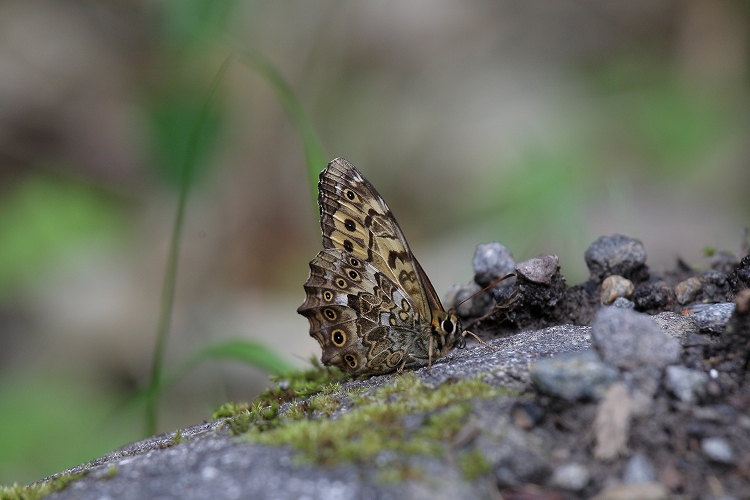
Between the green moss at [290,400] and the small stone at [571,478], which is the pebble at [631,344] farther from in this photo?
the green moss at [290,400]

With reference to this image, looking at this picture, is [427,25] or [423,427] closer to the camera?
[423,427]

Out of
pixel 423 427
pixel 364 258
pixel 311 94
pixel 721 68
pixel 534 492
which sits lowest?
pixel 534 492

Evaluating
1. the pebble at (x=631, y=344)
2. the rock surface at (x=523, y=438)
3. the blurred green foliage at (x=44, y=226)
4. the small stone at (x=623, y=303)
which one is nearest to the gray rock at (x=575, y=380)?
the rock surface at (x=523, y=438)

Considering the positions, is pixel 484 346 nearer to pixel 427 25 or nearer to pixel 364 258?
pixel 364 258

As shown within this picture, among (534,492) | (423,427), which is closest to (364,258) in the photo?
(423,427)

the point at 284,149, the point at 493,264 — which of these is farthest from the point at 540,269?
the point at 284,149

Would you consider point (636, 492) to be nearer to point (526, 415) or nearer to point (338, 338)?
point (526, 415)
